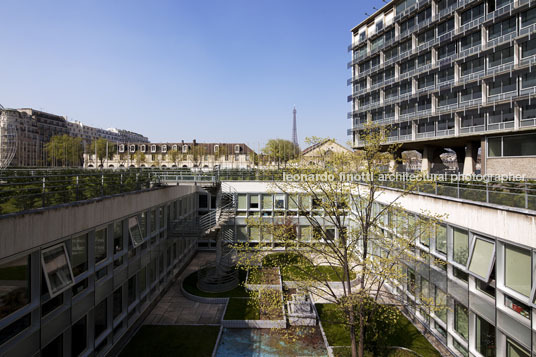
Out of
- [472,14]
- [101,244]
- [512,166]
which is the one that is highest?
[472,14]

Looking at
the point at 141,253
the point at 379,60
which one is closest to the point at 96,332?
the point at 141,253

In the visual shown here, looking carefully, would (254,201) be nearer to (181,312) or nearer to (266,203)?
(266,203)

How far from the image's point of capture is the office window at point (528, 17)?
26.8 m

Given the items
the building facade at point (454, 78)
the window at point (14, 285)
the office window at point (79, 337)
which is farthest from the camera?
the building facade at point (454, 78)

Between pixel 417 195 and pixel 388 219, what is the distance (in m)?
4.42

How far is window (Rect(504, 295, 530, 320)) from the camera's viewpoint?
32.1ft

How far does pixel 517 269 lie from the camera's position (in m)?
10.1

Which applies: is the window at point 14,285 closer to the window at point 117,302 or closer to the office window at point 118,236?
the office window at point 118,236

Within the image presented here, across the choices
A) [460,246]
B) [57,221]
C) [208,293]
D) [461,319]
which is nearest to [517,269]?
[460,246]

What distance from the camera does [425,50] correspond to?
37.0 m

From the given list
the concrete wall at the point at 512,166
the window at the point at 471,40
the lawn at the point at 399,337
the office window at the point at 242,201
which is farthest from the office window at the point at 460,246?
the window at the point at 471,40

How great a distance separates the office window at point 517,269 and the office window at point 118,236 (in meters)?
16.2

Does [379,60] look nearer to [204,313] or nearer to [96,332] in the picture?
[204,313]

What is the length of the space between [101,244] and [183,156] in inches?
3278
